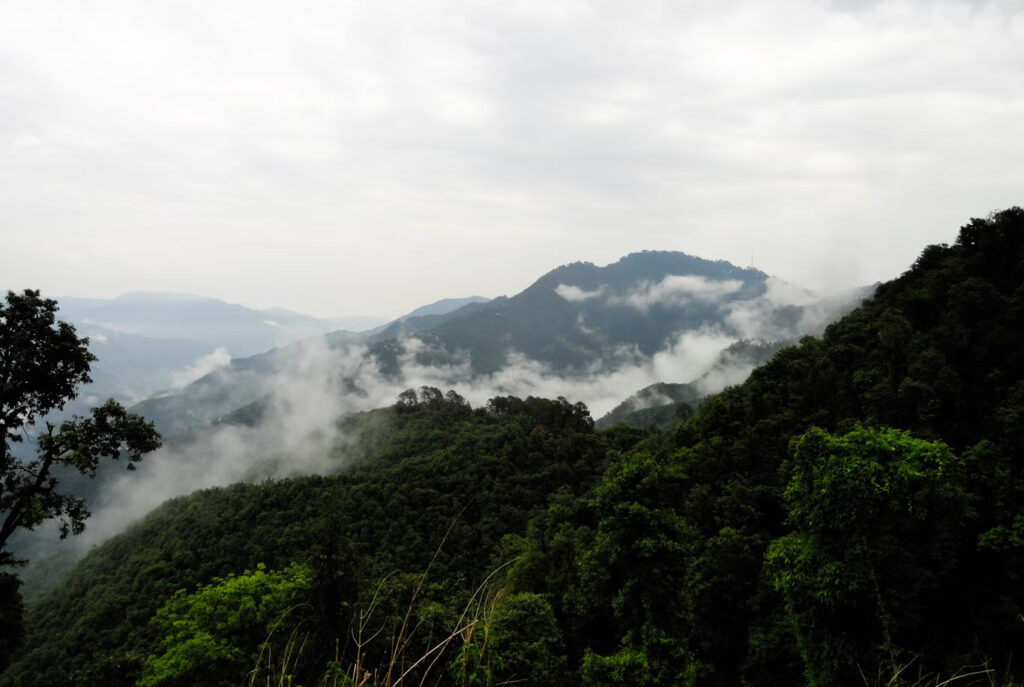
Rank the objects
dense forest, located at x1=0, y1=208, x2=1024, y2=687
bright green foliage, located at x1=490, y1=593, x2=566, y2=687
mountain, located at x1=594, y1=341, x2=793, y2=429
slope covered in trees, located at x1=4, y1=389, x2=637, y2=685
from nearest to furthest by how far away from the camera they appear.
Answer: dense forest, located at x1=0, y1=208, x2=1024, y2=687
bright green foliage, located at x1=490, y1=593, x2=566, y2=687
slope covered in trees, located at x1=4, y1=389, x2=637, y2=685
mountain, located at x1=594, y1=341, x2=793, y2=429

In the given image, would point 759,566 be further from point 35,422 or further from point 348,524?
point 348,524

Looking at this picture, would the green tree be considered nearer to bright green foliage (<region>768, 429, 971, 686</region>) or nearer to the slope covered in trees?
bright green foliage (<region>768, 429, 971, 686</region>)

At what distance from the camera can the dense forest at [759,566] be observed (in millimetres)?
12594

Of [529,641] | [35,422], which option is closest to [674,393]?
[529,641]

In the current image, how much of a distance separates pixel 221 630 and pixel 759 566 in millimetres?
18136

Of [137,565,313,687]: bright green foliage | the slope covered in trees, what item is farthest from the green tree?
the slope covered in trees

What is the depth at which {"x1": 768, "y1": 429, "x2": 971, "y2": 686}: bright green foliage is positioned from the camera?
42.6 feet

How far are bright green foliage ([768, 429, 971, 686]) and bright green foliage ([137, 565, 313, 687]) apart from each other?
12.1 metres

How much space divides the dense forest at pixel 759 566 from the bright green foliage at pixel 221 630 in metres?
0.07

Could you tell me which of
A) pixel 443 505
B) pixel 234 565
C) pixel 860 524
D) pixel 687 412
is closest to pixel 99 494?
pixel 234 565

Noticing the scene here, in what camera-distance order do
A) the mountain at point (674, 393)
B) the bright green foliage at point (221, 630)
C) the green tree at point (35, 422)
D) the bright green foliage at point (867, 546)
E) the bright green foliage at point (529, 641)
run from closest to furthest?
the green tree at point (35, 422) < the bright green foliage at point (221, 630) < the bright green foliage at point (867, 546) < the bright green foliage at point (529, 641) < the mountain at point (674, 393)

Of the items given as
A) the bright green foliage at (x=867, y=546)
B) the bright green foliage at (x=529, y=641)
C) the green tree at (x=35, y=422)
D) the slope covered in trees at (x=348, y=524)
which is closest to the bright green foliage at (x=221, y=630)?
the green tree at (x=35, y=422)

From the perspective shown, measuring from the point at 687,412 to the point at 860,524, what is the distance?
48170 mm

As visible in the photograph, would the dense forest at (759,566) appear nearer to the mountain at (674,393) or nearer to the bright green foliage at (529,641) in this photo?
the bright green foliage at (529,641)
